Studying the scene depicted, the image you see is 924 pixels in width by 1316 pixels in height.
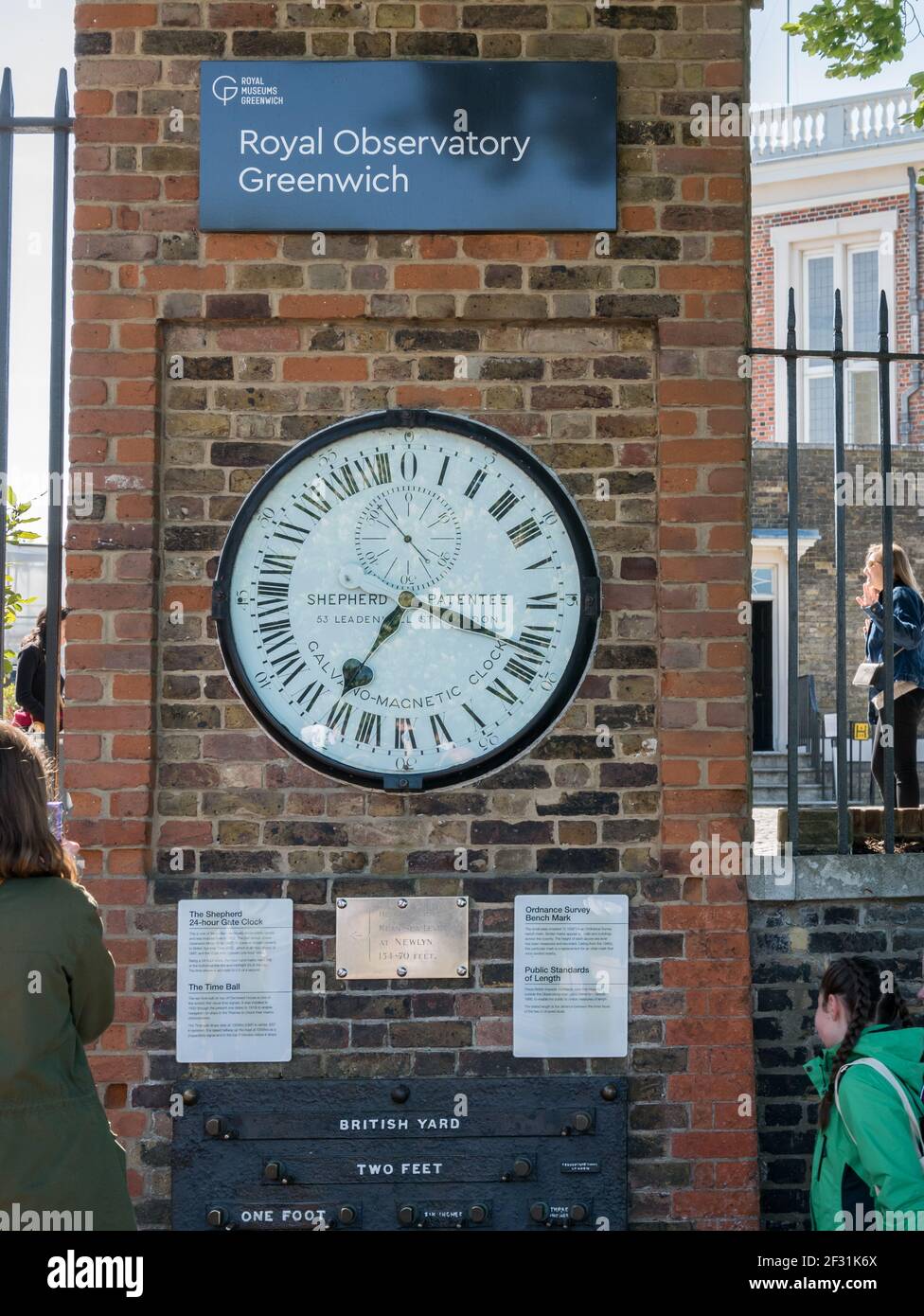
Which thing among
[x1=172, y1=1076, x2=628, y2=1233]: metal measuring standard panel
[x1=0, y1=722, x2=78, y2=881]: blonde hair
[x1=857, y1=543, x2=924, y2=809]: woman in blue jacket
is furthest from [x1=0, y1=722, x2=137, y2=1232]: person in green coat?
[x1=857, y1=543, x2=924, y2=809]: woman in blue jacket

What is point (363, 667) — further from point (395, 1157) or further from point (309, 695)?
point (395, 1157)

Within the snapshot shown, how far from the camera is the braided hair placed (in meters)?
3.68

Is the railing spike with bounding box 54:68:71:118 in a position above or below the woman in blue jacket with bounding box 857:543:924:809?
above

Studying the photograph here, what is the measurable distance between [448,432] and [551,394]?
1.07ft

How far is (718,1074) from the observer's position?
420cm

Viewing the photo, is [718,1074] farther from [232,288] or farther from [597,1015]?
[232,288]

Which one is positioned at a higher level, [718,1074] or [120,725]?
[120,725]

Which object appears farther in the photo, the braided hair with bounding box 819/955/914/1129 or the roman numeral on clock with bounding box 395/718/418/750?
the roman numeral on clock with bounding box 395/718/418/750

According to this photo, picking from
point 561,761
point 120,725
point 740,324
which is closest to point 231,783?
point 120,725

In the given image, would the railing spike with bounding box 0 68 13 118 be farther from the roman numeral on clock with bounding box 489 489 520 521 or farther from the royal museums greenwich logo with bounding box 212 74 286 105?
the roman numeral on clock with bounding box 489 489 520 521

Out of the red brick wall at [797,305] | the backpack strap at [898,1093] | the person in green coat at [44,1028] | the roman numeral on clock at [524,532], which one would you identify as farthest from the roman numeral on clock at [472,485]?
the red brick wall at [797,305]

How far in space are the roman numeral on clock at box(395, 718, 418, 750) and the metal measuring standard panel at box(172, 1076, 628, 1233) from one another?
0.95 m

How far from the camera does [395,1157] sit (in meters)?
4.14

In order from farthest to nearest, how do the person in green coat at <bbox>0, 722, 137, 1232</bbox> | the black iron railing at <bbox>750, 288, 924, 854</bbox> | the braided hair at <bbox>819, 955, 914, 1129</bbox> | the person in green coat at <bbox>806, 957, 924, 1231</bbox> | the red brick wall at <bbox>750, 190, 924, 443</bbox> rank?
the red brick wall at <bbox>750, 190, 924, 443</bbox>
the black iron railing at <bbox>750, 288, 924, 854</bbox>
the braided hair at <bbox>819, 955, 914, 1129</bbox>
the person in green coat at <bbox>806, 957, 924, 1231</bbox>
the person in green coat at <bbox>0, 722, 137, 1232</bbox>
